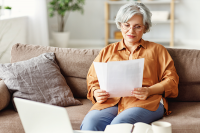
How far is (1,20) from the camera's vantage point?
9.57 feet

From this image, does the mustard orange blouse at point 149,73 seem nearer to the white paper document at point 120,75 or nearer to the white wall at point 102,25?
the white paper document at point 120,75

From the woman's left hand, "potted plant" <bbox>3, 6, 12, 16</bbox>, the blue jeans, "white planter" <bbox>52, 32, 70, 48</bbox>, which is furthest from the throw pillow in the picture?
"white planter" <bbox>52, 32, 70, 48</bbox>

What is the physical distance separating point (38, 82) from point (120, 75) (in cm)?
63

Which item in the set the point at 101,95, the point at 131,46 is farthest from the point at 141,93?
the point at 131,46

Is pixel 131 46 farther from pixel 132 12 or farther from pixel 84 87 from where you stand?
pixel 84 87

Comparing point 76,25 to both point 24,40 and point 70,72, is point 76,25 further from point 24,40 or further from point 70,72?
point 70,72

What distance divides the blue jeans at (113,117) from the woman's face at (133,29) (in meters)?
0.46

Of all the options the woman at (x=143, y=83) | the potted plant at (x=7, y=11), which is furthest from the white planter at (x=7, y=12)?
the woman at (x=143, y=83)

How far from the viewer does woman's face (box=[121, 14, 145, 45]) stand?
155cm

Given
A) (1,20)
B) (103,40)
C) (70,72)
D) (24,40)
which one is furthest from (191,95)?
(103,40)

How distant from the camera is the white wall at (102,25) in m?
4.86

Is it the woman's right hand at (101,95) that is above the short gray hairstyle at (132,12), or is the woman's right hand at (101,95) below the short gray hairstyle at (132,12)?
below

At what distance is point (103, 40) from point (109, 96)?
3847mm

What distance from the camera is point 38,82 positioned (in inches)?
65.8
